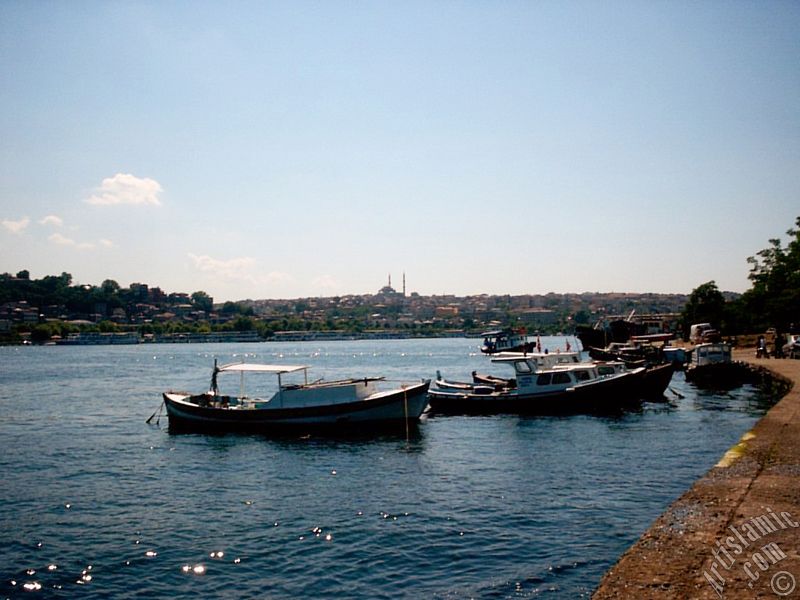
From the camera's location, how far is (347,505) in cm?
1798

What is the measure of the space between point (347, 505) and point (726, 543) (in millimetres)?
10356

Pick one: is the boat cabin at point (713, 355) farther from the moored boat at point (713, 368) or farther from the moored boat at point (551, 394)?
the moored boat at point (551, 394)

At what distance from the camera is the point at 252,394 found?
51875mm

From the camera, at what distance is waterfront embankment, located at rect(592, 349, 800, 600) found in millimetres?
8211

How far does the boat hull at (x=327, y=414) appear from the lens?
30000mm

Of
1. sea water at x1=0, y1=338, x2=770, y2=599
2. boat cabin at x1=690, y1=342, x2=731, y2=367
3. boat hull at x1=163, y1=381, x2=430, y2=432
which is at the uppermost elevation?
boat cabin at x1=690, y1=342, x2=731, y2=367

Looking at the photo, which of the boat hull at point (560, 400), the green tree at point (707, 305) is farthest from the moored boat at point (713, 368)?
the green tree at point (707, 305)

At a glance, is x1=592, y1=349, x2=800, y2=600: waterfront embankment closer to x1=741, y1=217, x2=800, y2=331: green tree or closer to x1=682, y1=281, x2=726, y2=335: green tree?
x1=741, y1=217, x2=800, y2=331: green tree

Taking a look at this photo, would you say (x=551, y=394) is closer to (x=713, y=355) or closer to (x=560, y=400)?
(x=560, y=400)

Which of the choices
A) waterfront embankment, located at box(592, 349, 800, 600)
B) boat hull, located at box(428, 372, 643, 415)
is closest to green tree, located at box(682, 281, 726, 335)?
boat hull, located at box(428, 372, 643, 415)

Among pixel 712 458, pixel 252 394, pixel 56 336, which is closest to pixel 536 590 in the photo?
pixel 712 458

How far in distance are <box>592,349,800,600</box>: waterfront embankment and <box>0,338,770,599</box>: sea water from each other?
7.78ft

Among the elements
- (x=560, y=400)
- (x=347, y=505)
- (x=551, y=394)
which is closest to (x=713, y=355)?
(x=560, y=400)

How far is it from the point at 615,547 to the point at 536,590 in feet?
8.50
